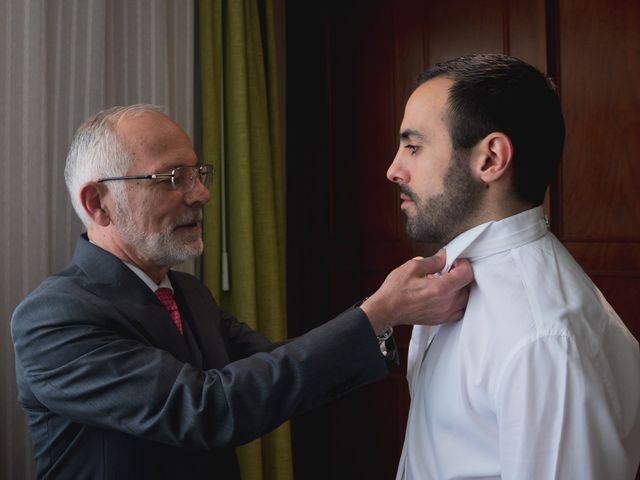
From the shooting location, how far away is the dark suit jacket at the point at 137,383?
1212 mm

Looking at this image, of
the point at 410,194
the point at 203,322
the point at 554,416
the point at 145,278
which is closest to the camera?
the point at 554,416

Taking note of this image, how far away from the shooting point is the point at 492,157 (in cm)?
114

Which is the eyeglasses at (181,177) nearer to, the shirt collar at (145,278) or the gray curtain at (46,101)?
the shirt collar at (145,278)

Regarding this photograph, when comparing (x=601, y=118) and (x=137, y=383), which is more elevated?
(x=601, y=118)

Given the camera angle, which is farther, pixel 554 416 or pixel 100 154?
pixel 100 154

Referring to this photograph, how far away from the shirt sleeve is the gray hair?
0.92 m

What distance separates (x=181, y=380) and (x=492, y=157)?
2.24ft

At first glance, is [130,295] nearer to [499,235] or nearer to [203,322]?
[203,322]

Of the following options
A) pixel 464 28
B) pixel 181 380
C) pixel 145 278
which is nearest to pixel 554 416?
pixel 181 380

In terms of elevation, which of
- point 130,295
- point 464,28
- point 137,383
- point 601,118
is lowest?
point 137,383

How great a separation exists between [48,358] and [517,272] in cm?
87

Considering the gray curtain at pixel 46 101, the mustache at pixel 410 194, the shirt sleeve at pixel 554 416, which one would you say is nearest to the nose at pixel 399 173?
the mustache at pixel 410 194

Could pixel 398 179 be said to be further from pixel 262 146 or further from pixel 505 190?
pixel 262 146

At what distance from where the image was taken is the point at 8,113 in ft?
5.76
